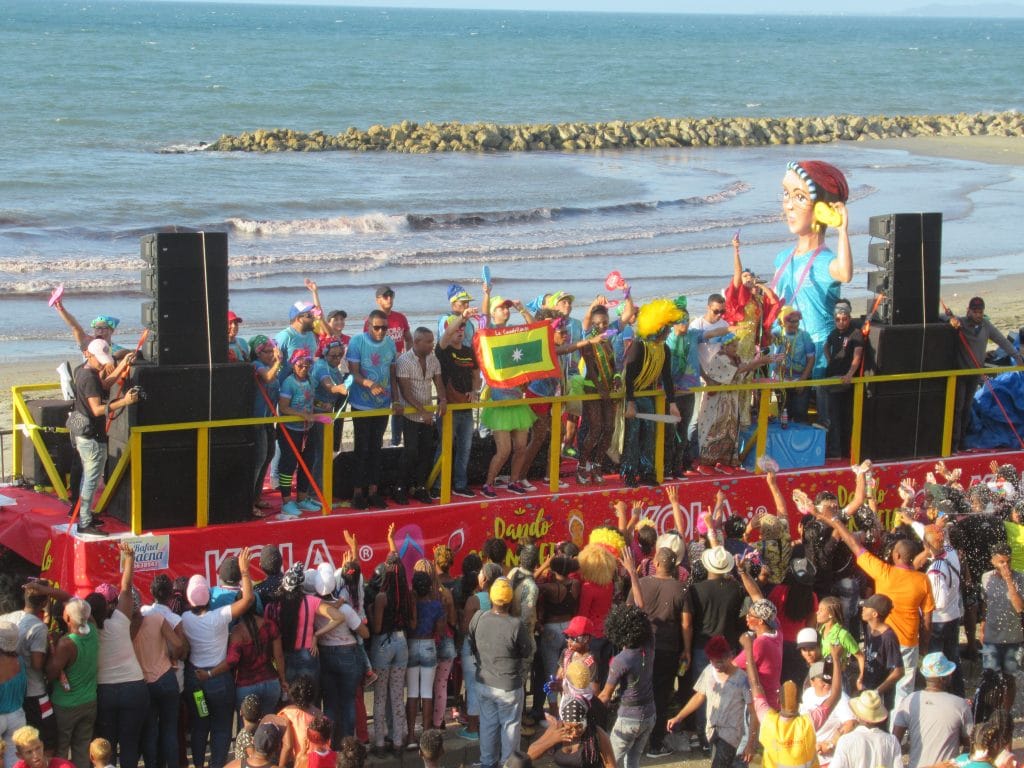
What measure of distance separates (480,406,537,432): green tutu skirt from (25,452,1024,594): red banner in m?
0.59

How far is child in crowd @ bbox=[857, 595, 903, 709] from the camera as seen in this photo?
984 cm

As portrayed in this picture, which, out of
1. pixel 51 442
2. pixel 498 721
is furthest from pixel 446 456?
pixel 51 442

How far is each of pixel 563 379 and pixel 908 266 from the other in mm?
3379

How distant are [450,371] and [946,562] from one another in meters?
4.12

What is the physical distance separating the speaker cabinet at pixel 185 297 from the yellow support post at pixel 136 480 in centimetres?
59

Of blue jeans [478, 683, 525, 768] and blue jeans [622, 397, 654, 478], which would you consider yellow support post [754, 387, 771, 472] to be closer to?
blue jeans [622, 397, 654, 478]

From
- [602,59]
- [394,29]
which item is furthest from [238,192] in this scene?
[394,29]

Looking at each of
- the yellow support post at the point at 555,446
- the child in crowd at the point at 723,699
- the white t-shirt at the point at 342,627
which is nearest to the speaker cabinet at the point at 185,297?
the white t-shirt at the point at 342,627

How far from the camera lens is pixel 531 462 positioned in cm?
1255

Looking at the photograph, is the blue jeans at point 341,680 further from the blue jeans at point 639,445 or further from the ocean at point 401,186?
the ocean at point 401,186

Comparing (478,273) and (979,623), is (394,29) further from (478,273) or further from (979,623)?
(979,623)

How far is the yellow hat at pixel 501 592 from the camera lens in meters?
9.38

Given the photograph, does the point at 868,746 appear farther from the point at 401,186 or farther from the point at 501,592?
the point at 401,186

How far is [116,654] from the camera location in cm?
915
